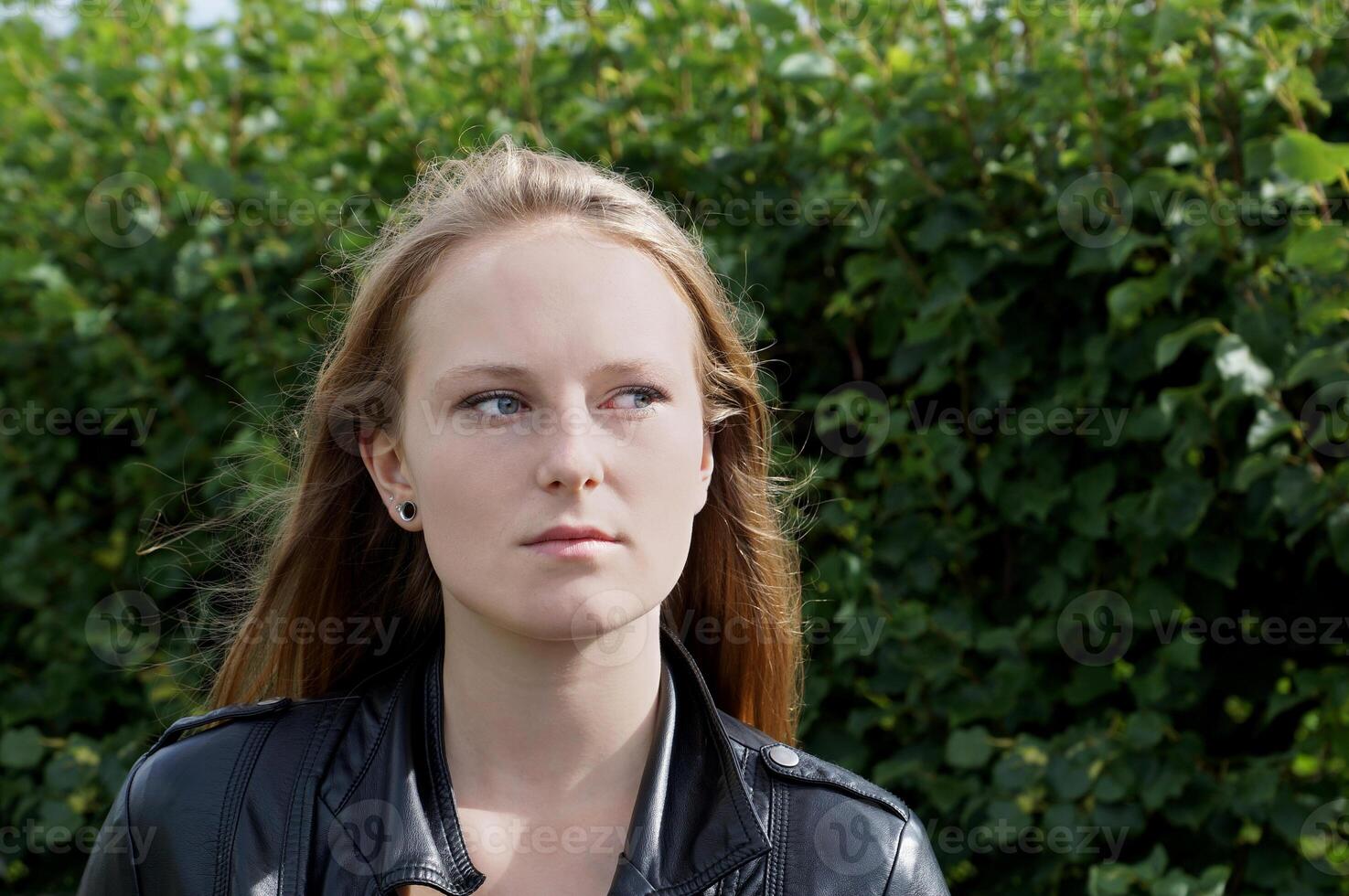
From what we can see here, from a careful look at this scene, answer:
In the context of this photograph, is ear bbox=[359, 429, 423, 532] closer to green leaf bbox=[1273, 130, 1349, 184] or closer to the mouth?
the mouth

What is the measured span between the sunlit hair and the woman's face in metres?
0.17

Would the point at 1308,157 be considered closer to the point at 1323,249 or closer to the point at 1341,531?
the point at 1323,249

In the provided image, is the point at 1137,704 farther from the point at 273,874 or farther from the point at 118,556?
the point at 118,556

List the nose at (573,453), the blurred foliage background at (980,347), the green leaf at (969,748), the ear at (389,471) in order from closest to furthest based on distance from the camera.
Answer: the nose at (573,453) → the ear at (389,471) → the blurred foliage background at (980,347) → the green leaf at (969,748)

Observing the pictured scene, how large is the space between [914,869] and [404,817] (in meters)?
0.59

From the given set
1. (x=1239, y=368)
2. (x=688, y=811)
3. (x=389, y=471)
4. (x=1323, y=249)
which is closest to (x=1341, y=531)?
(x=1239, y=368)

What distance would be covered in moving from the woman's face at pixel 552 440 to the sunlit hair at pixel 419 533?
0.17 metres

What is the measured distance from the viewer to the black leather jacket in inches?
57.9

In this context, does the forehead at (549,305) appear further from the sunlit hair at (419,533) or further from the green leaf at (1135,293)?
the green leaf at (1135,293)

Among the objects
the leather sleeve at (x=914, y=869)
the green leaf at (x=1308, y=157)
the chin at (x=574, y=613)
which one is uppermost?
the green leaf at (x=1308, y=157)

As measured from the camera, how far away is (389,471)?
65.2 inches

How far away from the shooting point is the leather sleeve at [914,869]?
60.5 inches

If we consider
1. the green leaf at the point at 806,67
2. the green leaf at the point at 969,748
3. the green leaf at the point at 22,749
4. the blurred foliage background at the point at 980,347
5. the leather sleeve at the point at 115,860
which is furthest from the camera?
the green leaf at the point at 22,749

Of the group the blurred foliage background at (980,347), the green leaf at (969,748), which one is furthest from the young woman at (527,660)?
the green leaf at (969,748)
